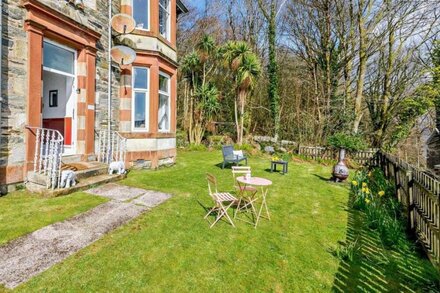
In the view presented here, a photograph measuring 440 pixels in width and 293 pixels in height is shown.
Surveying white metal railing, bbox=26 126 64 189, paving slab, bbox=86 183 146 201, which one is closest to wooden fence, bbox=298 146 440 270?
paving slab, bbox=86 183 146 201

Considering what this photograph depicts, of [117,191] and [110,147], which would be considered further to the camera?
[110,147]

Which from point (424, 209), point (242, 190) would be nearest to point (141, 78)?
point (242, 190)

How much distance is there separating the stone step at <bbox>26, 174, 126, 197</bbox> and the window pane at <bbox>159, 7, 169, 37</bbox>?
6.11 metres

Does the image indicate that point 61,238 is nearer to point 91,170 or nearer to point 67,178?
point 67,178

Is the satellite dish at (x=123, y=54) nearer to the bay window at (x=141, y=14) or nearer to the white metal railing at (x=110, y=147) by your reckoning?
the bay window at (x=141, y=14)

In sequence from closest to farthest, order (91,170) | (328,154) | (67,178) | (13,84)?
(13,84), (67,178), (91,170), (328,154)

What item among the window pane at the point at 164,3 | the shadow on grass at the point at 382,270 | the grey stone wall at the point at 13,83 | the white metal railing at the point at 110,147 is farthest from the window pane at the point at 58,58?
the shadow on grass at the point at 382,270

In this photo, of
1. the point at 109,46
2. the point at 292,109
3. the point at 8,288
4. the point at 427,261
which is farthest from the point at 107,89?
the point at 292,109

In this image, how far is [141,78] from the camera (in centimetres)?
873

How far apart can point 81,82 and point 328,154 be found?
38.2ft

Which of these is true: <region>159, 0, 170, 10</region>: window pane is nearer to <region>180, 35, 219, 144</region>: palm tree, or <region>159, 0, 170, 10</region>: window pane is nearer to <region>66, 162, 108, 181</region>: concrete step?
<region>180, 35, 219, 144</region>: palm tree

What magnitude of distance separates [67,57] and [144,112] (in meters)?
2.87

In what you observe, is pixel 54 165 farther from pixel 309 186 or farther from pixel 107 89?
pixel 309 186

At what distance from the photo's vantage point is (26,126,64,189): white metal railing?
5.09m
